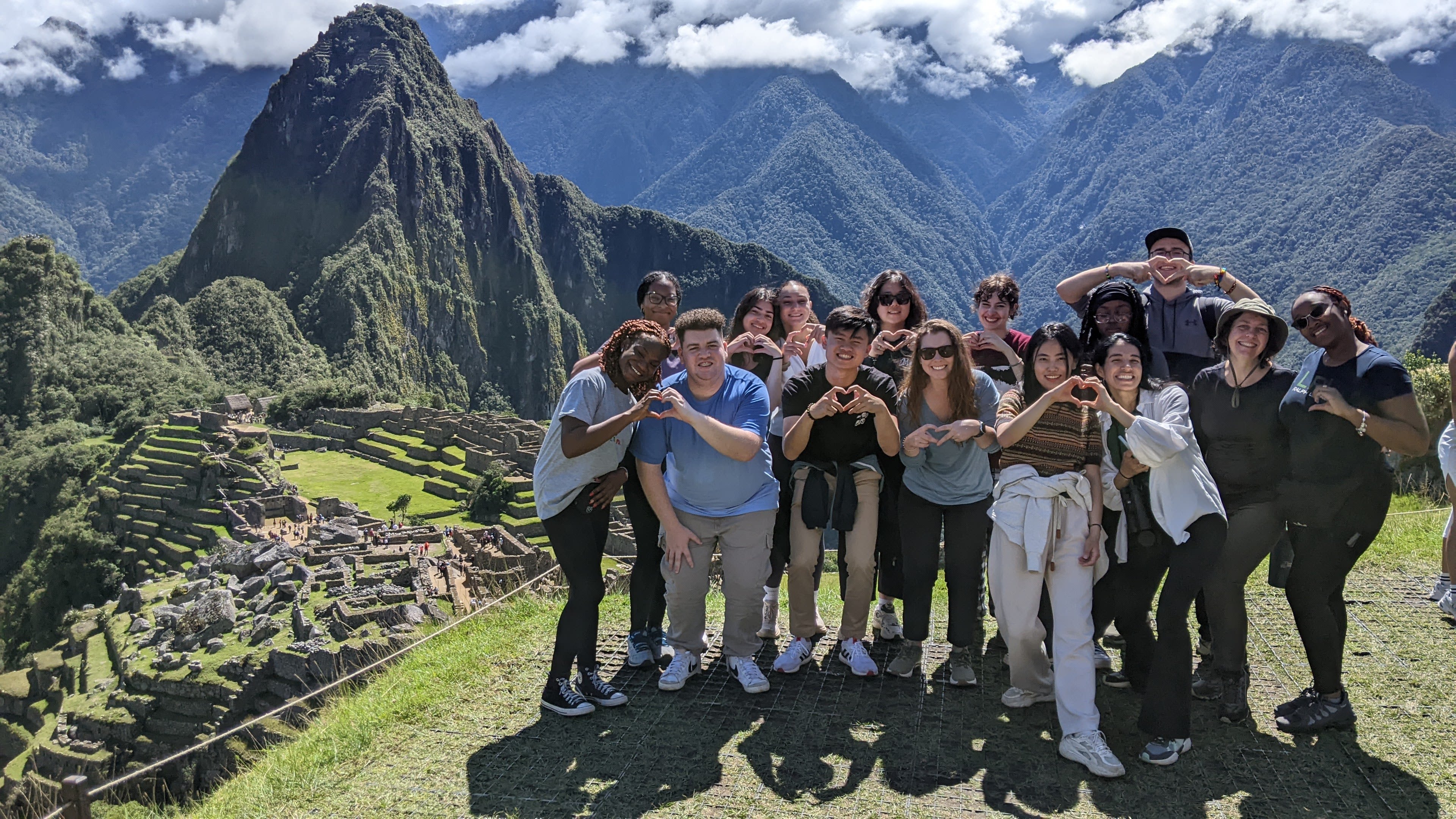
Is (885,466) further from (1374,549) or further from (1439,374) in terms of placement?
(1439,374)

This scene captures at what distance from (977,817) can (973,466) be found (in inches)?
63.5

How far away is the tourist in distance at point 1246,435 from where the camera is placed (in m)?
4.03

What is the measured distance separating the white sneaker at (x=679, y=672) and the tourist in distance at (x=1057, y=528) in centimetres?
159

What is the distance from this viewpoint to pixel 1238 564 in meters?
4.08

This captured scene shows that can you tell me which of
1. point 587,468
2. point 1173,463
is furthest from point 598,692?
point 1173,463

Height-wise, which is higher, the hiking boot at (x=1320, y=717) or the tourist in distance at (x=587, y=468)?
the tourist in distance at (x=587, y=468)

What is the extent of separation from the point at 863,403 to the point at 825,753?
1.60 m

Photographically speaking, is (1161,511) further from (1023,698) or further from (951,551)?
(1023,698)

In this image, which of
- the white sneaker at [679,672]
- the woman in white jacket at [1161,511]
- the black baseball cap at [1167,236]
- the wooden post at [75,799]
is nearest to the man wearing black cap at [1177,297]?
the black baseball cap at [1167,236]

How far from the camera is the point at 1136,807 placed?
3.54m

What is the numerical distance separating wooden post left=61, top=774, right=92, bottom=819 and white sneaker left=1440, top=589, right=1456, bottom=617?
23.1 feet

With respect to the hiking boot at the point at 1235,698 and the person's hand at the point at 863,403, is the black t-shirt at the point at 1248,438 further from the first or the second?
the person's hand at the point at 863,403

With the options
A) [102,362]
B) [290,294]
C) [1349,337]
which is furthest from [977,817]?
[290,294]

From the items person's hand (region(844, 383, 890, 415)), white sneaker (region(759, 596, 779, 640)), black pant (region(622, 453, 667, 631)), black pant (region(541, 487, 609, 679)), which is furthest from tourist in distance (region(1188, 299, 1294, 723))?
black pant (region(541, 487, 609, 679))
